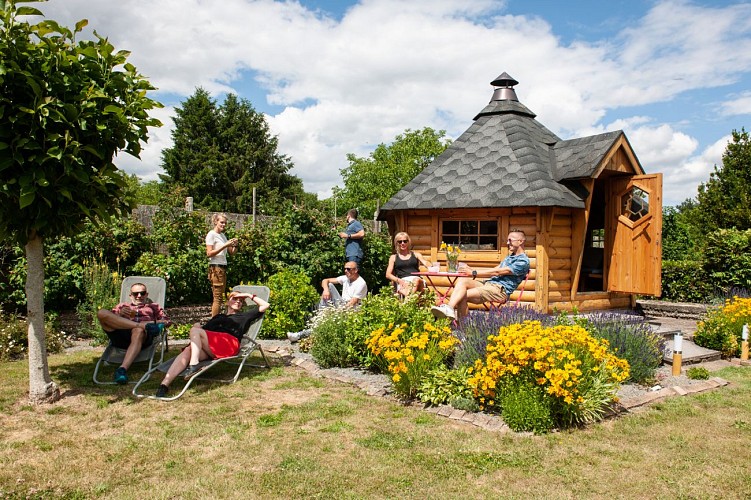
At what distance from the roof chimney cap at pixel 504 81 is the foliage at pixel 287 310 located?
22.5ft

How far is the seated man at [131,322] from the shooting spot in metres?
6.27

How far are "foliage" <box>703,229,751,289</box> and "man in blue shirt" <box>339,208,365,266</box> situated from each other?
7.75 m

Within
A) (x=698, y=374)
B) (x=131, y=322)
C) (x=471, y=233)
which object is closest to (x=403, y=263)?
(x=471, y=233)

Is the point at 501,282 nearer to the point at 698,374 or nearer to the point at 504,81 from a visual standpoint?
the point at 698,374

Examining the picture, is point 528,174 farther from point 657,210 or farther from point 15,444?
point 15,444

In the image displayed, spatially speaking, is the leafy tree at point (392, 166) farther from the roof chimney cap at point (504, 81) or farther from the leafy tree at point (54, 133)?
the leafy tree at point (54, 133)

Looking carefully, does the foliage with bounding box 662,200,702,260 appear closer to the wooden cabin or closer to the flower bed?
the wooden cabin

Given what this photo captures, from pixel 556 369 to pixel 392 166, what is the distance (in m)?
24.5

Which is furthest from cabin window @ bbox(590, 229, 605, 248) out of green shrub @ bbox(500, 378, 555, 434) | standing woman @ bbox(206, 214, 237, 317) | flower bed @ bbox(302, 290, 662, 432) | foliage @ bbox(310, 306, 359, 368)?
green shrub @ bbox(500, 378, 555, 434)

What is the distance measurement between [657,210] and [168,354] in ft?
28.5

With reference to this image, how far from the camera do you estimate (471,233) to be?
1062 centimetres

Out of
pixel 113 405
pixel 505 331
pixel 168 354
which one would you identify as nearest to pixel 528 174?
pixel 505 331

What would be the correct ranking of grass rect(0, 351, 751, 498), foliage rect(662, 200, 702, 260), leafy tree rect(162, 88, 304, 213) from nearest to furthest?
grass rect(0, 351, 751, 498), foliage rect(662, 200, 702, 260), leafy tree rect(162, 88, 304, 213)

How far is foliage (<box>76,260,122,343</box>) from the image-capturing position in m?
8.64
